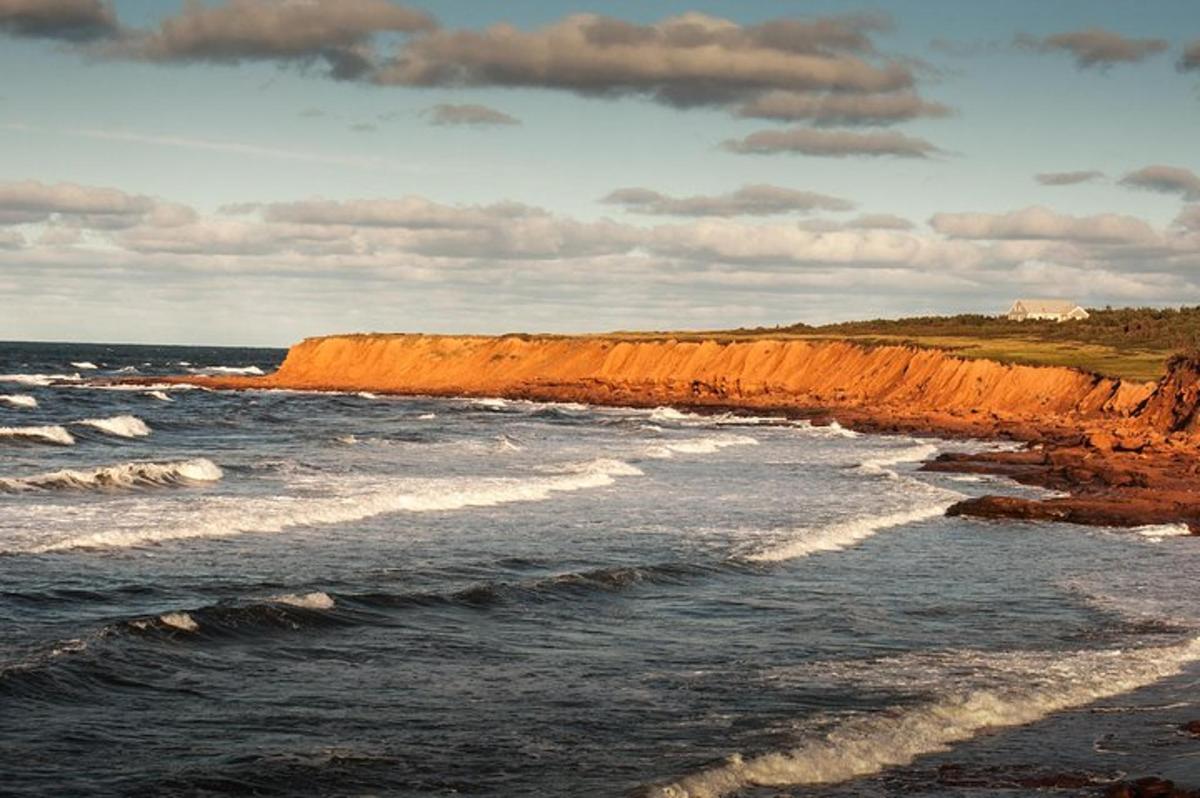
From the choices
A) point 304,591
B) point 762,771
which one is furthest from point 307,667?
point 762,771

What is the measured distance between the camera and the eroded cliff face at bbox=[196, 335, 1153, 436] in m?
74.2

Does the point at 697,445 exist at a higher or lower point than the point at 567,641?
lower

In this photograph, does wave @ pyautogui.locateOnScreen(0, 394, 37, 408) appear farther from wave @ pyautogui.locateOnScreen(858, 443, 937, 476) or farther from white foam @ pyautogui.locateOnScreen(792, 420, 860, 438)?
wave @ pyautogui.locateOnScreen(858, 443, 937, 476)

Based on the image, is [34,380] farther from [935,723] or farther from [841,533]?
[935,723]

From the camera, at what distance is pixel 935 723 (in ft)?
50.4

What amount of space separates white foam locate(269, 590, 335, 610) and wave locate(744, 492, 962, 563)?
8.81 metres

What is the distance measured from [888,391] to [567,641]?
73.2 m

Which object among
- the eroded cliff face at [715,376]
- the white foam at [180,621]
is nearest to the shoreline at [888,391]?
the eroded cliff face at [715,376]

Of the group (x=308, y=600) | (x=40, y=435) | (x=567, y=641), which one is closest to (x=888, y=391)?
(x=40, y=435)

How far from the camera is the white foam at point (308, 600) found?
2067 cm

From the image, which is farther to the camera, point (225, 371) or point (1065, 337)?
point (225, 371)

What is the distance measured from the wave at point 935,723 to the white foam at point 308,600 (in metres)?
8.44

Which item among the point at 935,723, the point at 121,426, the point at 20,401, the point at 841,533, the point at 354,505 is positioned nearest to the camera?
the point at 935,723

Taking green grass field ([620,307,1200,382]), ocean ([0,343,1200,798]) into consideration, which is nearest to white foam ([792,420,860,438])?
green grass field ([620,307,1200,382])
